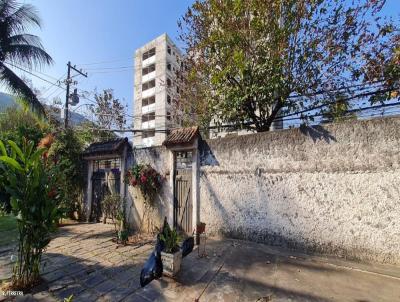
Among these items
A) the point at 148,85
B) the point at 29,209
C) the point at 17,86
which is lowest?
the point at 29,209

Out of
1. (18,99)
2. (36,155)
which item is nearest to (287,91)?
(36,155)

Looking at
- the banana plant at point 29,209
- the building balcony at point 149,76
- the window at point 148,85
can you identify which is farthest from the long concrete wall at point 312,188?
the building balcony at point 149,76

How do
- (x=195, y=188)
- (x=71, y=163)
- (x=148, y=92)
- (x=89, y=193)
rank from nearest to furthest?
(x=195, y=188) < (x=89, y=193) < (x=71, y=163) < (x=148, y=92)

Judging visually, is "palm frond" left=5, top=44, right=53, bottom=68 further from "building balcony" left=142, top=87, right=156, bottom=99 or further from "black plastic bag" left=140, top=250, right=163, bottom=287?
"building balcony" left=142, top=87, right=156, bottom=99

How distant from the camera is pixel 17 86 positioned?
407 inches

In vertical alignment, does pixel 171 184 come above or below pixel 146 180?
below

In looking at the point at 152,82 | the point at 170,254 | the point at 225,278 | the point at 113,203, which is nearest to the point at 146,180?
the point at 113,203

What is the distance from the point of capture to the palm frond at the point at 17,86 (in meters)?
10.2

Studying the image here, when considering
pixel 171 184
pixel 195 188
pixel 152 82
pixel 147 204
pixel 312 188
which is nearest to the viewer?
pixel 312 188

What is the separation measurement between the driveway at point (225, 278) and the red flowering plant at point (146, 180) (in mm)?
2041

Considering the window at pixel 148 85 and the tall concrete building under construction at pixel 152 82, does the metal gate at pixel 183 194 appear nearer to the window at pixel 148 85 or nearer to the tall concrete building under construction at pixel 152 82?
the tall concrete building under construction at pixel 152 82

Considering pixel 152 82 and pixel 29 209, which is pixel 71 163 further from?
pixel 152 82

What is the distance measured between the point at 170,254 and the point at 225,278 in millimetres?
1060

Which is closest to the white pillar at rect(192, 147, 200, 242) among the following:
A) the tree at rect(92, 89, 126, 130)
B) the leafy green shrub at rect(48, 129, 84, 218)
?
the leafy green shrub at rect(48, 129, 84, 218)
